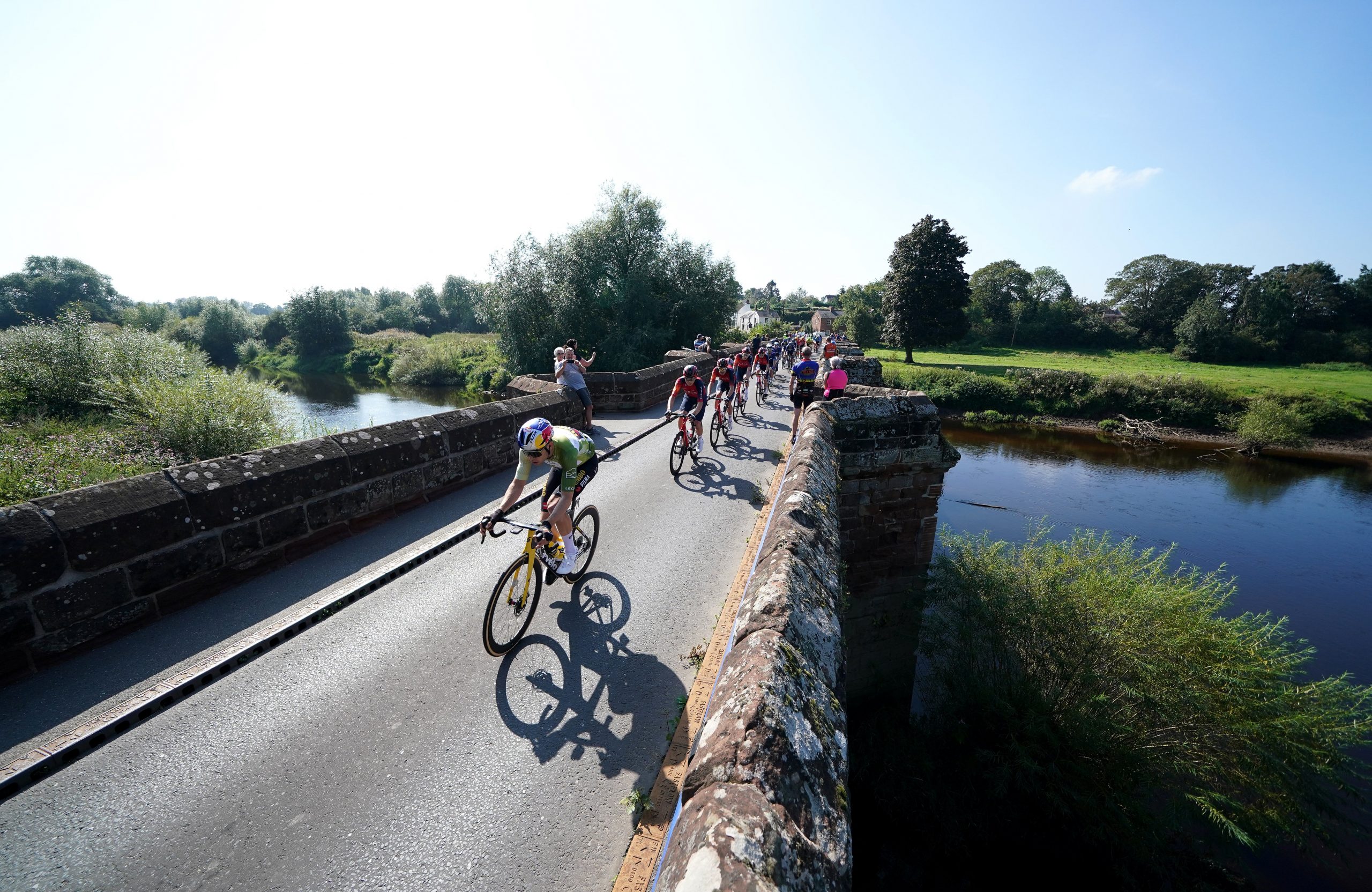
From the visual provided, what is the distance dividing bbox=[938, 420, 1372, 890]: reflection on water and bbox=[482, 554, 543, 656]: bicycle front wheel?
1199cm

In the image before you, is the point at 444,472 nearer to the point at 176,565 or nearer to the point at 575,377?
the point at 176,565

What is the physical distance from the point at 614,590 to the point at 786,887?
13.1 feet

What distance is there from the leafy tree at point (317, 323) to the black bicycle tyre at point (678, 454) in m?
60.2

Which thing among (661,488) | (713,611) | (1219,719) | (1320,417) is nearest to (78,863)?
(713,611)

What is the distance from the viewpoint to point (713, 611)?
16.1ft

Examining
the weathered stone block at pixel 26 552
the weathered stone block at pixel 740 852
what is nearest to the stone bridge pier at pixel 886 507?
the weathered stone block at pixel 740 852

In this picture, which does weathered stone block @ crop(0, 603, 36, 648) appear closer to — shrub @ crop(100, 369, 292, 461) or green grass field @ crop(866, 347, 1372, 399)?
shrub @ crop(100, 369, 292, 461)

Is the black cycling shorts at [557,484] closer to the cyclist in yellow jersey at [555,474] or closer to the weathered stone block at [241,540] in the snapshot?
the cyclist in yellow jersey at [555,474]

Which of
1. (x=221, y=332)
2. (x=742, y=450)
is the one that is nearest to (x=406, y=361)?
(x=221, y=332)

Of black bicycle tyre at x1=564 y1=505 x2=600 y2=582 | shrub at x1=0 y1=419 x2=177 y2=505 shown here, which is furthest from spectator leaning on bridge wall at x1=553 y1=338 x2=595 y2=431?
shrub at x1=0 y1=419 x2=177 y2=505

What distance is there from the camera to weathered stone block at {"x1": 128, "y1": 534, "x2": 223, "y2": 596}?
4000mm

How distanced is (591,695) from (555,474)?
200 centimetres

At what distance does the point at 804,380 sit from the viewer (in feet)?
31.9

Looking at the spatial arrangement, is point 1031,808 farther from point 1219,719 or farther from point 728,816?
point 728,816
